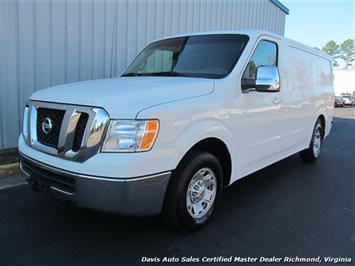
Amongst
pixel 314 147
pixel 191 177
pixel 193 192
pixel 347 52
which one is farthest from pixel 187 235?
pixel 347 52

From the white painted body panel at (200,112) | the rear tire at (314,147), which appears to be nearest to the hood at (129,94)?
the white painted body panel at (200,112)

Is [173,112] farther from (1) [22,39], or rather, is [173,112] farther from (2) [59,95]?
(1) [22,39]

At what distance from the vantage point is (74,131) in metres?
2.98

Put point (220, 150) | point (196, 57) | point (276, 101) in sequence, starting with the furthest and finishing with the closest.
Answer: point (276, 101)
point (196, 57)
point (220, 150)

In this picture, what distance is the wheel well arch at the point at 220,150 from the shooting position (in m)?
3.61

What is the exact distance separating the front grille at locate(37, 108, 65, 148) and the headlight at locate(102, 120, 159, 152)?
0.59 m

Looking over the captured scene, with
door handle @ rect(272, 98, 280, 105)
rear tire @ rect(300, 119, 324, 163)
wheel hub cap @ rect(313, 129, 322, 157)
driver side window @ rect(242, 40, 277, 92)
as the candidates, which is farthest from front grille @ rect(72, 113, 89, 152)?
wheel hub cap @ rect(313, 129, 322, 157)

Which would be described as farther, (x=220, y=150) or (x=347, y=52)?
(x=347, y=52)

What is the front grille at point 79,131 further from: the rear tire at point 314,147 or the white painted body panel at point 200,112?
the rear tire at point 314,147

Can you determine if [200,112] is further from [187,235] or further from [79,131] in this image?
[187,235]

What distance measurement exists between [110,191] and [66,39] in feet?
14.9

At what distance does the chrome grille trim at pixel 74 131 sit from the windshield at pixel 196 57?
1.42 metres

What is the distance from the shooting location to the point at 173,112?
3.06 m

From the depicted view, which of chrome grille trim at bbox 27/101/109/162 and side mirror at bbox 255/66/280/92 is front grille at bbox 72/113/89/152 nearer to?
chrome grille trim at bbox 27/101/109/162
